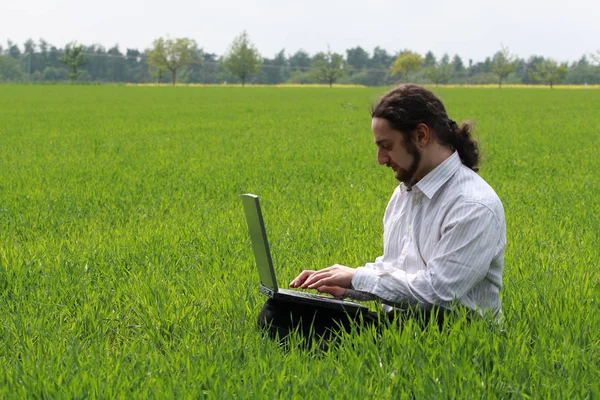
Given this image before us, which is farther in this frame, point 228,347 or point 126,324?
point 126,324

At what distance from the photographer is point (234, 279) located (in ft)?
14.8

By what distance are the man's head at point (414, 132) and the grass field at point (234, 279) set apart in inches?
17.0

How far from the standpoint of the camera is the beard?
9.59 feet

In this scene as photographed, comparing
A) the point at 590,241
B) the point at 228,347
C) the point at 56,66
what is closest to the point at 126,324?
the point at 228,347

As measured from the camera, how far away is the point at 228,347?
10.0ft

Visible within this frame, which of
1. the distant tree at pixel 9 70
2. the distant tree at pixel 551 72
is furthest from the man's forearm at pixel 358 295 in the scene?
the distant tree at pixel 9 70

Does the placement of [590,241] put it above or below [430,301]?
below

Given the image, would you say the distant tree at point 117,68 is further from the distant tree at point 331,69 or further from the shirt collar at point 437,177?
the shirt collar at point 437,177

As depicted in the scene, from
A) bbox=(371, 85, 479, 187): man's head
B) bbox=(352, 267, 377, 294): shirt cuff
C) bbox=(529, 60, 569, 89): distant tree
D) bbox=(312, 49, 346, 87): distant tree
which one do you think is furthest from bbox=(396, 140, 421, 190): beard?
bbox=(312, 49, 346, 87): distant tree

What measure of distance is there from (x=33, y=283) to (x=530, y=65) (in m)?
156

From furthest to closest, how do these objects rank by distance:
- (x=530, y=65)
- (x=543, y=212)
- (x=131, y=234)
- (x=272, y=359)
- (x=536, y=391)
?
1. (x=530, y=65)
2. (x=543, y=212)
3. (x=131, y=234)
4. (x=272, y=359)
5. (x=536, y=391)

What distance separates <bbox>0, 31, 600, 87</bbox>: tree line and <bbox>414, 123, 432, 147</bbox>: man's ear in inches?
3833

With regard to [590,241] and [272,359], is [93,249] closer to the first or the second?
[272,359]

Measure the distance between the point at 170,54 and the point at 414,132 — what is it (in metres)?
116
